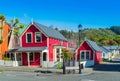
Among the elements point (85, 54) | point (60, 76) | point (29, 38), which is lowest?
point (60, 76)

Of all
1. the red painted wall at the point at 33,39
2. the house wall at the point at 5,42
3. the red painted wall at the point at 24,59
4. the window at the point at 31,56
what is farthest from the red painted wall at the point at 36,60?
the house wall at the point at 5,42

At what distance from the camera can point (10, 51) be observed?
169 feet

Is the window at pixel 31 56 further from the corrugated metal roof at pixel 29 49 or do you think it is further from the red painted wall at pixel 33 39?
the red painted wall at pixel 33 39

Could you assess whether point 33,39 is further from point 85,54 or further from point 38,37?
point 85,54

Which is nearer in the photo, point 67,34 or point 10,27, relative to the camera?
point 10,27

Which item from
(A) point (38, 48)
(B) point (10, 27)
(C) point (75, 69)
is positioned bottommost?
(C) point (75, 69)

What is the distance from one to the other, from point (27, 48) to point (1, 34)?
654 cm

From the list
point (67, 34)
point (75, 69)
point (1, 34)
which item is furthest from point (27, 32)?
point (67, 34)

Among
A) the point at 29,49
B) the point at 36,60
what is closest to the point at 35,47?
the point at 29,49

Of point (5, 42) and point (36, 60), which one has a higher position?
point (5, 42)

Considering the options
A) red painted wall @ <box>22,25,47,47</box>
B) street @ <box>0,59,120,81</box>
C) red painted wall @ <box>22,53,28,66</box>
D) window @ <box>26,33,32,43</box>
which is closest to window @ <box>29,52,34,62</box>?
red painted wall @ <box>22,53,28,66</box>

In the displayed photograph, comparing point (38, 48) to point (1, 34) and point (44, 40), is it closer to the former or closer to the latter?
point (44, 40)

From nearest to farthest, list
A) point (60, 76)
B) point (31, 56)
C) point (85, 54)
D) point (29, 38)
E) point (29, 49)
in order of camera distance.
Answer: point (60, 76), point (29, 49), point (31, 56), point (29, 38), point (85, 54)

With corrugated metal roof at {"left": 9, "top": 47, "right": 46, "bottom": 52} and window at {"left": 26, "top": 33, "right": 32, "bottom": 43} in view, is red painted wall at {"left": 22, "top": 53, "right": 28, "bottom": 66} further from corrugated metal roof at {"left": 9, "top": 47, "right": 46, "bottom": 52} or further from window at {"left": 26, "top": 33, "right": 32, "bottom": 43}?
window at {"left": 26, "top": 33, "right": 32, "bottom": 43}
